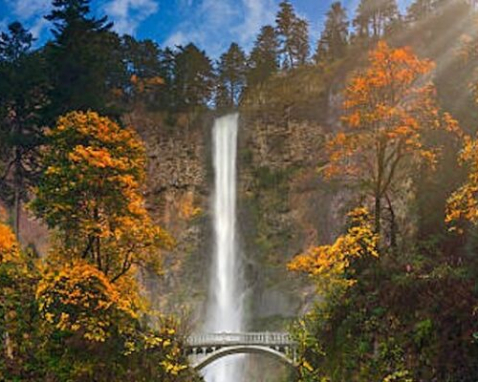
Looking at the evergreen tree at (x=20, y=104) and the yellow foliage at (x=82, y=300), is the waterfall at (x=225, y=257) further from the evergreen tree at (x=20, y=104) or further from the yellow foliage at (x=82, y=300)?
the yellow foliage at (x=82, y=300)

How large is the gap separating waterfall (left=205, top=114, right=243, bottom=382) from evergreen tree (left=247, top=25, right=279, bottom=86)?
6.02m

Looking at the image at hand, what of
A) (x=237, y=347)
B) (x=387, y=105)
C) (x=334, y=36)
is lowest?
(x=237, y=347)

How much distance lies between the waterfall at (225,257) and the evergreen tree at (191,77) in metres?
4.78

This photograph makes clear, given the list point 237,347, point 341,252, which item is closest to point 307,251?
point 237,347

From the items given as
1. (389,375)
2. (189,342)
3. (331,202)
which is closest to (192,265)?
(331,202)

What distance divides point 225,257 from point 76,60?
23.9m

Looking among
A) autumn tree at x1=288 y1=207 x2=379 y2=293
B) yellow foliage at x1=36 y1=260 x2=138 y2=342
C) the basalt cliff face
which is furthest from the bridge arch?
the basalt cliff face

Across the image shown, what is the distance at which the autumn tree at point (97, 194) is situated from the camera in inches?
858

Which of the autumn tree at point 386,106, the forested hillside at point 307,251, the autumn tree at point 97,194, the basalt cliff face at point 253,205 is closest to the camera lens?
the forested hillside at point 307,251

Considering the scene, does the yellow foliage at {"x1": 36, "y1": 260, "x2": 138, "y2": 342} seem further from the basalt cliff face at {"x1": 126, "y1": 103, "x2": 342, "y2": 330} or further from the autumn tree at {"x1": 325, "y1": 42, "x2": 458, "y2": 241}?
the basalt cliff face at {"x1": 126, "y1": 103, "x2": 342, "y2": 330}

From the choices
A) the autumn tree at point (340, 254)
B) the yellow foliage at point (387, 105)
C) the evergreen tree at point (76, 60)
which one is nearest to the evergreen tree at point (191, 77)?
the evergreen tree at point (76, 60)

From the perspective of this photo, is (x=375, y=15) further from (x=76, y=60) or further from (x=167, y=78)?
(x=76, y=60)

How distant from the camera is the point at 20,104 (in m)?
29.1

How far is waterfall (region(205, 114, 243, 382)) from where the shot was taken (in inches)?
1721
